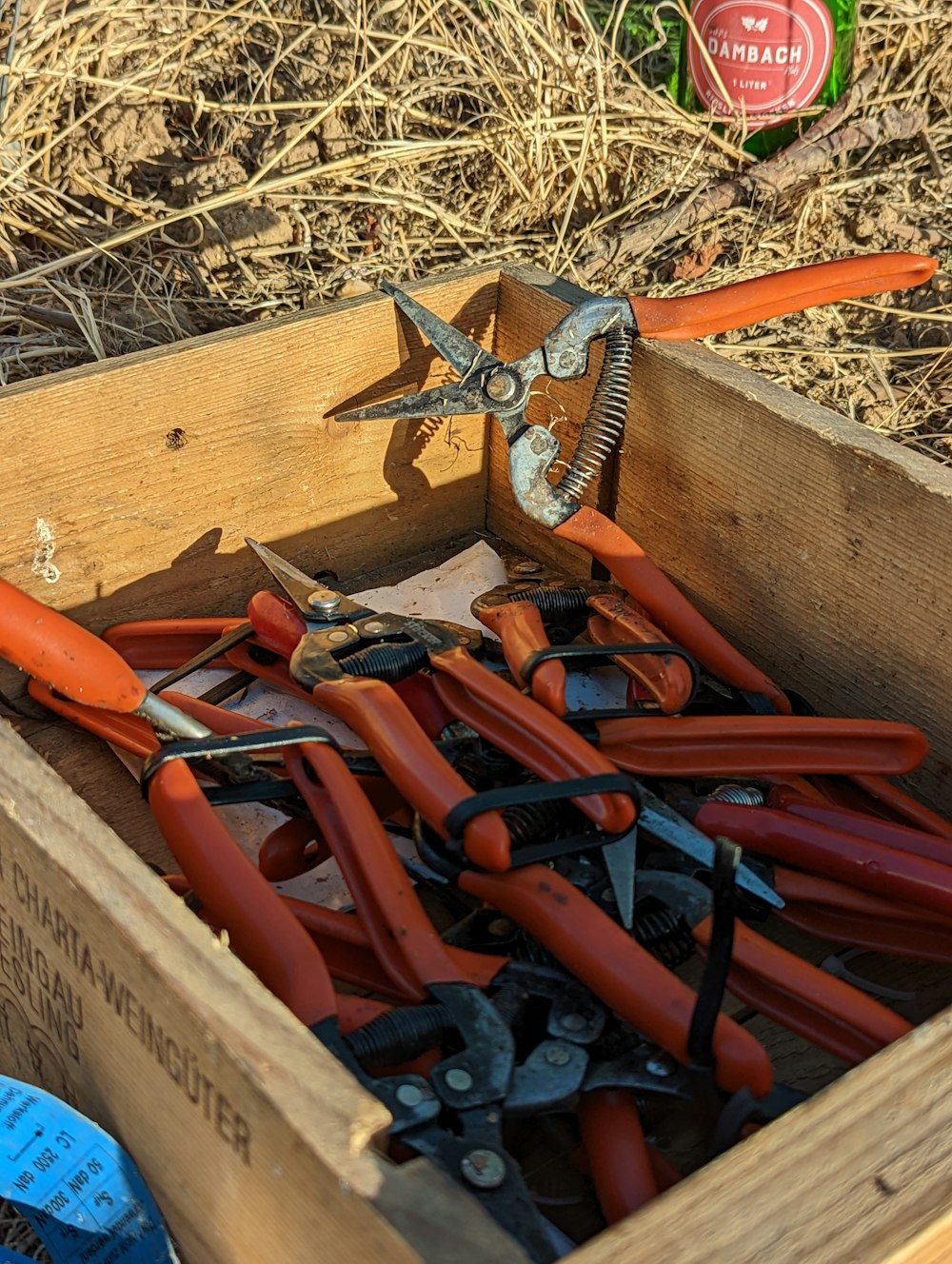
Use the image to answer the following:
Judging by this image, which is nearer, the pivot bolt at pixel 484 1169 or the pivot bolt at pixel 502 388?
the pivot bolt at pixel 484 1169

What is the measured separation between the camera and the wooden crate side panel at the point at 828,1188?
0.66m

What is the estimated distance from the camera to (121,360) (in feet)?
4.72

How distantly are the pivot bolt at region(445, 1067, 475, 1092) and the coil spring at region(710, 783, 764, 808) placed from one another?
16.3 inches

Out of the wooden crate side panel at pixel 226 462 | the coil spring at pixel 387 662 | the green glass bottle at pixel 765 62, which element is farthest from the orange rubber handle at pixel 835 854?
the green glass bottle at pixel 765 62

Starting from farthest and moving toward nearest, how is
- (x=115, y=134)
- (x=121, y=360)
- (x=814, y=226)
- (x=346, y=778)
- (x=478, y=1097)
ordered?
(x=814, y=226), (x=115, y=134), (x=121, y=360), (x=346, y=778), (x=478, y=1097)

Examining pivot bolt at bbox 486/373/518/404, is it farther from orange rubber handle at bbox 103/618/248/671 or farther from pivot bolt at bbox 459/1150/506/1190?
pivot bolt at bbox 459/1150/506/1190

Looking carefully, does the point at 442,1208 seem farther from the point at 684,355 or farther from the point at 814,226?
the point at 814,226

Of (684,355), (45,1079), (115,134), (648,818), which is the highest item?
(115,134)

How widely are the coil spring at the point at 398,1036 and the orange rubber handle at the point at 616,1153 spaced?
0.13 metres

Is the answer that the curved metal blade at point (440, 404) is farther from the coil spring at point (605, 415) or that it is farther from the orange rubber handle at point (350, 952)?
the orange rubber handle at point (350, 952)

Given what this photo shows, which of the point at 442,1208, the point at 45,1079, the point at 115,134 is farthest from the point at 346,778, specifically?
the point at 115,134

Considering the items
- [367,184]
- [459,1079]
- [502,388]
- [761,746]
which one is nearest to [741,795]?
[761,746]

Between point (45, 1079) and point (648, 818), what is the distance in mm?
568

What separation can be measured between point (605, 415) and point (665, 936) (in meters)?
0.63
